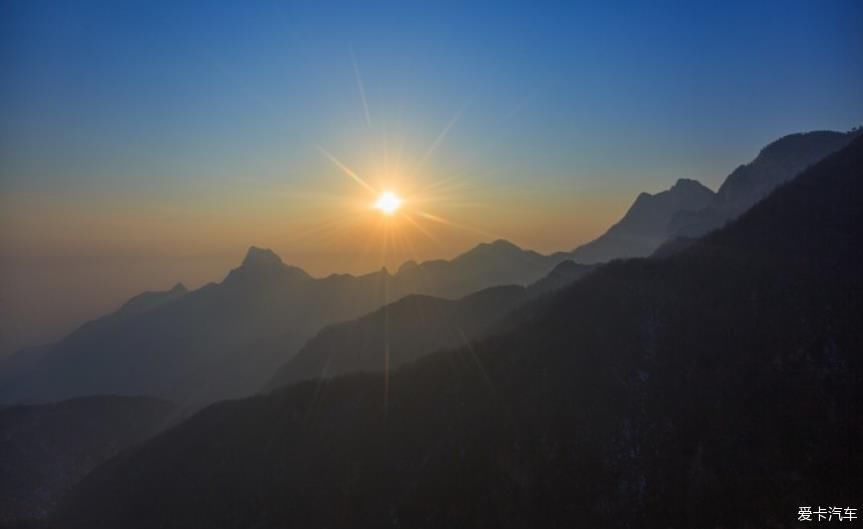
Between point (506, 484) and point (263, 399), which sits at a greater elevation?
point (263, 399)

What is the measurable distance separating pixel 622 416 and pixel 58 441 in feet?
479

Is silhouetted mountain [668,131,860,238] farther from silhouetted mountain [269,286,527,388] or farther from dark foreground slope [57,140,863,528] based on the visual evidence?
dark foreground slope [57,140,863,528]

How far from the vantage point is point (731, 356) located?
5491 cm

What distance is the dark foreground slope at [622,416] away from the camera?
47.5 meters

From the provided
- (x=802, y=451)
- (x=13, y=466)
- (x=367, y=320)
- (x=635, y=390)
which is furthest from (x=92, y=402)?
(x=802, y=451)

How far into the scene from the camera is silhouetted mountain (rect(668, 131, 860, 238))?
13462 cm

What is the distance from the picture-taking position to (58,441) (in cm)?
14100

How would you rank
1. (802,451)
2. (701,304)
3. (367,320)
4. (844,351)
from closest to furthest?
(802,451) < (844,351) < (701,304) < (367,320)

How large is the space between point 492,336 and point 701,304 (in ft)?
92.6

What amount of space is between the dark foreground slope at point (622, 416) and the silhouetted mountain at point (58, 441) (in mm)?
50296

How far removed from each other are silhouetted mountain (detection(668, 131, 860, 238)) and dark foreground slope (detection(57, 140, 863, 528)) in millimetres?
66069

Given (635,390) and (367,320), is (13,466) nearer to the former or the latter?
(367,320)

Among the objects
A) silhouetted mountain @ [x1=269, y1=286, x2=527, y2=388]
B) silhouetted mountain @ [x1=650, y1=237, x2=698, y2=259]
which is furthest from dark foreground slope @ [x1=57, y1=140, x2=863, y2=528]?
silhouetted mountain @ [x1=269, y1=286, x2=527, y2=388]

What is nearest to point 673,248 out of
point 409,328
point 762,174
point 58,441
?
point 409,328
